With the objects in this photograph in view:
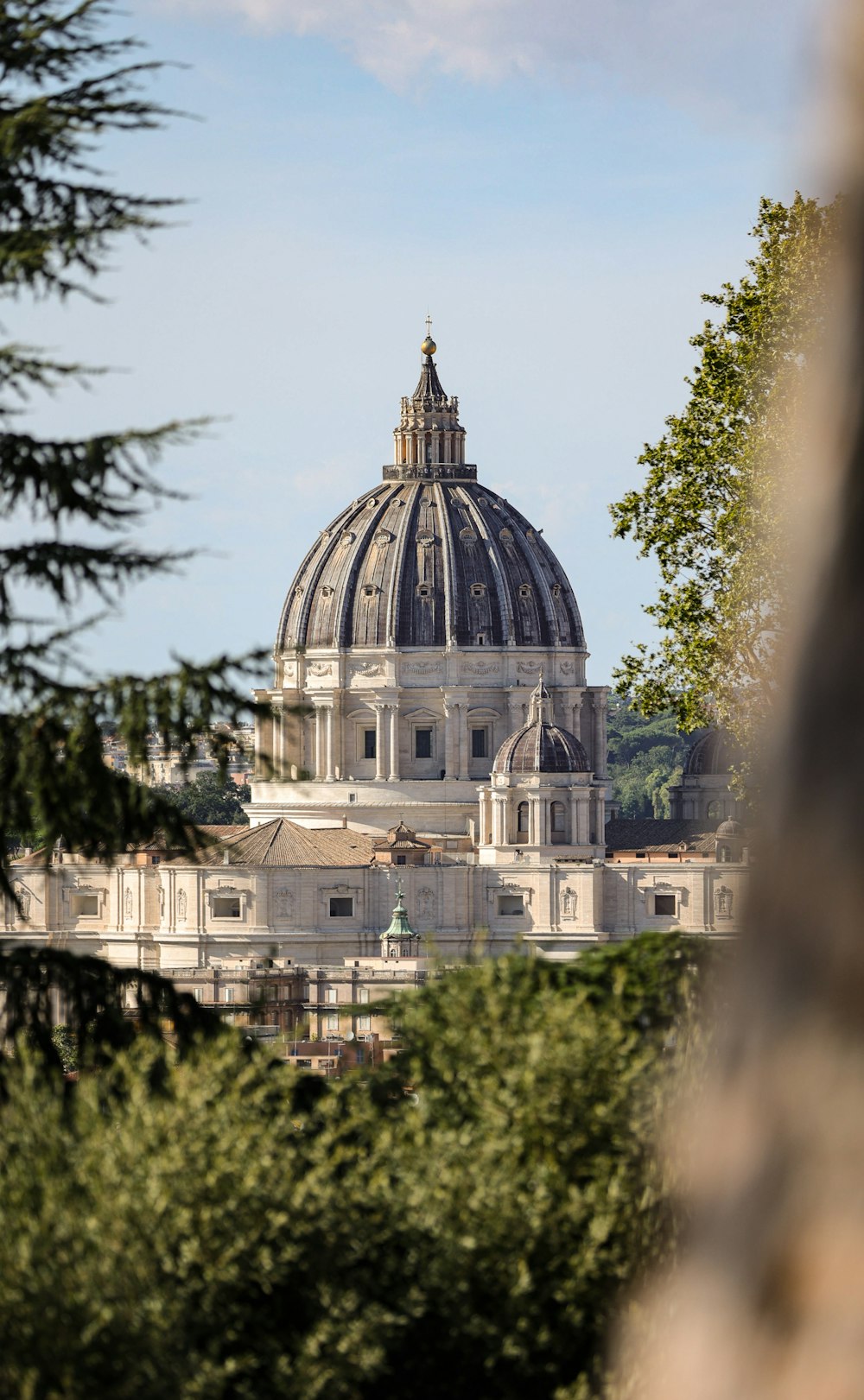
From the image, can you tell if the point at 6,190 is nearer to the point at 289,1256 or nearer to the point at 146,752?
the point at 146,752

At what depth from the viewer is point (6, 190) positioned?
40.3 feet

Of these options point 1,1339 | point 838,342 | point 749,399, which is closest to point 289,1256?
point 1,1339

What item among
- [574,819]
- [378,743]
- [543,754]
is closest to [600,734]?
[378,743]

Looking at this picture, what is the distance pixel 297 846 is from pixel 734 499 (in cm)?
8260

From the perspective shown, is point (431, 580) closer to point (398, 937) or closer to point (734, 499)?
point (398, 937)

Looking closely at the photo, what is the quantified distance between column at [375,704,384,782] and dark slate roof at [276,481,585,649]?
14.5 ft

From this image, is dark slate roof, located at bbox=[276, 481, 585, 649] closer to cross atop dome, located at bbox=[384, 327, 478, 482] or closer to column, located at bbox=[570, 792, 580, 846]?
cross atop dome, located at bbox=[384, 327, 478, 482]

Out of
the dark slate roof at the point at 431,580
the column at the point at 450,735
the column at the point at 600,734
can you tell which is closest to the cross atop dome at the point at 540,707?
the column at the point at 450,735

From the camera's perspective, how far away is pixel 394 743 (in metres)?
123

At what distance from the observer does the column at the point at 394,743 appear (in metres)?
122

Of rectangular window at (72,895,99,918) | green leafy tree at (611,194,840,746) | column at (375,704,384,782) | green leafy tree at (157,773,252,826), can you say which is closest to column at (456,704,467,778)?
column at (375,704,384,782)

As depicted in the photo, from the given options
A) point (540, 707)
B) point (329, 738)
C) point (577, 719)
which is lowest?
point (329, 738)

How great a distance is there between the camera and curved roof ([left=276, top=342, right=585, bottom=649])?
12681cm

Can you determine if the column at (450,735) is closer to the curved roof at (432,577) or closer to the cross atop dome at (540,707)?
the curved roof at (432,577)
